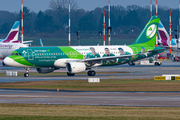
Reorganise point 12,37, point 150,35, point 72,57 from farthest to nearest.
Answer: point 12,37
point 150,35
point 72,57

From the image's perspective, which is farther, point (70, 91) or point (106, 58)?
point (106, 58)

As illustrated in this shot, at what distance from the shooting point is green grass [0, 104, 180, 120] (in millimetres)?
20542

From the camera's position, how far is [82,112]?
74.1ft

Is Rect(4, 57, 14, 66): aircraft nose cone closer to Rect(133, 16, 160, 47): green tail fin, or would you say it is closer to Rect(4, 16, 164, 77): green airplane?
Rect(4, 16, 164, 77): green airplane

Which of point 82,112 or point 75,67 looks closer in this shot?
point 82,112

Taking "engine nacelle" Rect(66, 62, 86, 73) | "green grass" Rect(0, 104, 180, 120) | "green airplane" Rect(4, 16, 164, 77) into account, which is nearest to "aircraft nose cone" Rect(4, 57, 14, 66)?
"green airplane" Rect(4, 16, 164, 77)

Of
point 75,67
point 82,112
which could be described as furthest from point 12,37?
point 82,112

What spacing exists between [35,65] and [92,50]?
9.13 metres

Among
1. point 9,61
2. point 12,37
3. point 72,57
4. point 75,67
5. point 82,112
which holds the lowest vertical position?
point 82,112

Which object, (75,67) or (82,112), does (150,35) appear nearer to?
(75,67)

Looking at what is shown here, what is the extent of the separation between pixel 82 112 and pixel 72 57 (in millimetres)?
32201

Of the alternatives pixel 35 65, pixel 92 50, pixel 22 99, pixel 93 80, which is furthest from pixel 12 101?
pixel 92 50

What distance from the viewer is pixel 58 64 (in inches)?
2114

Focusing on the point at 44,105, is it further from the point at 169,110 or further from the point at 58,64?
the point at 58,64
